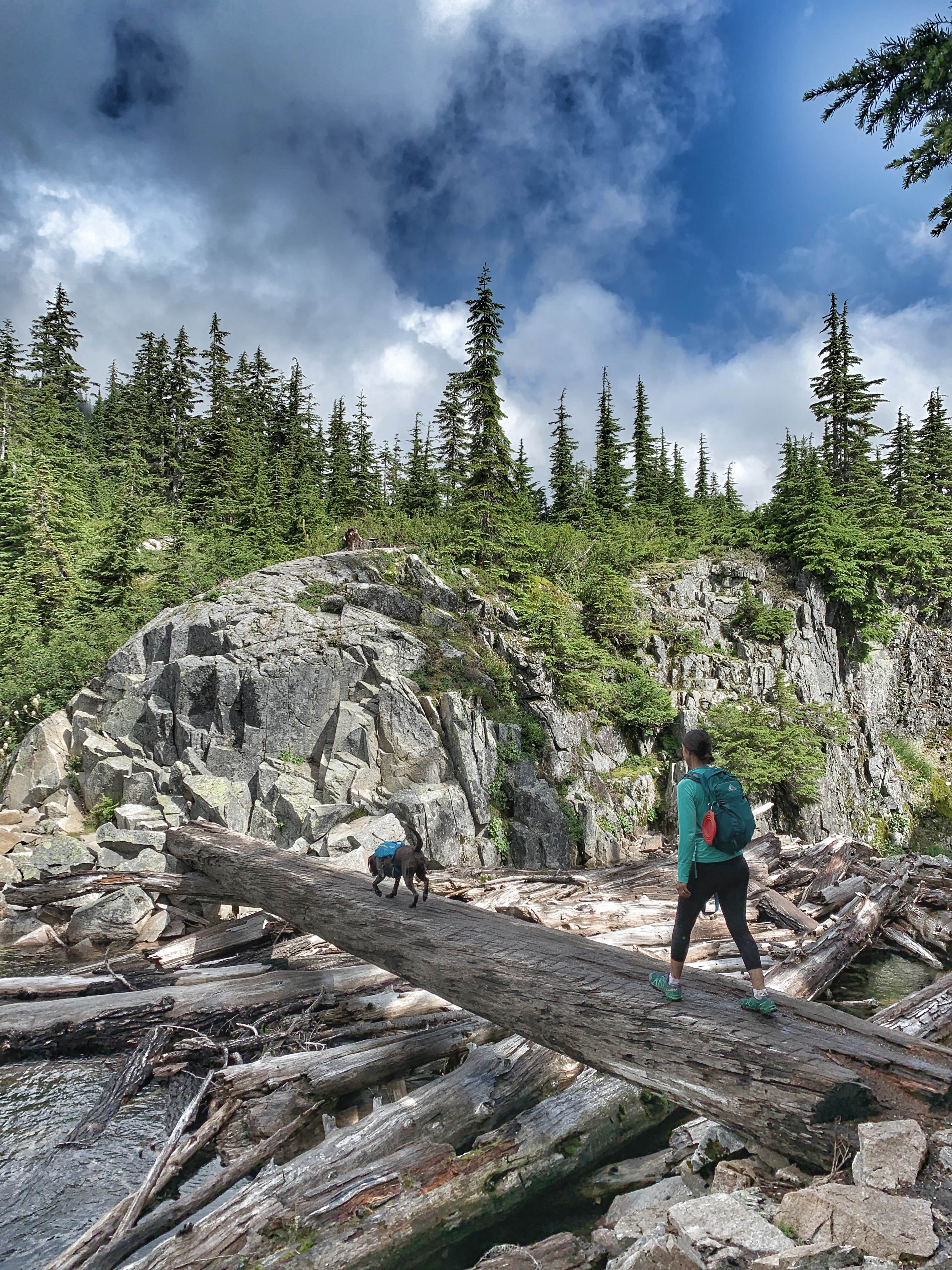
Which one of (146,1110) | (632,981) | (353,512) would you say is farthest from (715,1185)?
(353,512)

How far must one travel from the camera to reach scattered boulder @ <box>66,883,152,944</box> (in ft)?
32.1

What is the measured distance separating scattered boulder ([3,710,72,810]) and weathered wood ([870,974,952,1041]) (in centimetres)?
1790

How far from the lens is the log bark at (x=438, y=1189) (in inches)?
155

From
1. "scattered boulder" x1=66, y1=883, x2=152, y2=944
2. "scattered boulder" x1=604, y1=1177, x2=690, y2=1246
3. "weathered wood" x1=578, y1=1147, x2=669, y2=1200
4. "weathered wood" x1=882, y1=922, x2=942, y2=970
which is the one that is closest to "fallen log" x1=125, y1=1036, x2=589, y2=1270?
"weathered wood" x1=578, y1=1147, x2=669, y2=1200

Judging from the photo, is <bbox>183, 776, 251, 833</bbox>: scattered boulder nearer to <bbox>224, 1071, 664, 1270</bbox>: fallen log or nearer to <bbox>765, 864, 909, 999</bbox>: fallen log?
<bbox>224, 1071, 664, 1270</bbox>: fallen log

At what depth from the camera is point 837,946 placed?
32.3ft

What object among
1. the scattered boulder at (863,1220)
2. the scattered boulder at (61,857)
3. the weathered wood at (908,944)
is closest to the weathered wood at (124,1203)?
the scattered boulder at (863,1220)

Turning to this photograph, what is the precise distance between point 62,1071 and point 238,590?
1502 centimetres

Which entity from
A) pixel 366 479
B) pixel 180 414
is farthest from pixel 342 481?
pixel 180 414

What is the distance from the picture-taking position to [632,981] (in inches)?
206

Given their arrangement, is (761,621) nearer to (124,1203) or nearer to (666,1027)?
(666,1027)

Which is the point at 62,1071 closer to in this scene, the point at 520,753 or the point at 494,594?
the point at 520,753

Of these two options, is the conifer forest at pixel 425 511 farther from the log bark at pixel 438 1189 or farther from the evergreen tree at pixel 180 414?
the log bark at pixel 438 1189

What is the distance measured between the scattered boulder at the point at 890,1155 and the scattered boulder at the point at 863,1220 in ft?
0.27
